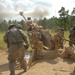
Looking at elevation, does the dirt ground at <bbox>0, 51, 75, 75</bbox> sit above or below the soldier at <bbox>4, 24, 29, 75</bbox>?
below

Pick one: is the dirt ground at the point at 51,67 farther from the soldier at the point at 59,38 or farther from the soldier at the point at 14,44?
the soldier at the point at 59,38

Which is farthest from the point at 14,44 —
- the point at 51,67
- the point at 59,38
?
the point at 59,38

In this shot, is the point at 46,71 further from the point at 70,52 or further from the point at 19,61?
the point at 70,52

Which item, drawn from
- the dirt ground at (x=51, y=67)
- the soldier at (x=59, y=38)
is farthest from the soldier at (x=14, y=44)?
the soldier at (x=59, y=38)

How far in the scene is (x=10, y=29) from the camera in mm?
9141

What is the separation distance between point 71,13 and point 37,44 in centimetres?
5946

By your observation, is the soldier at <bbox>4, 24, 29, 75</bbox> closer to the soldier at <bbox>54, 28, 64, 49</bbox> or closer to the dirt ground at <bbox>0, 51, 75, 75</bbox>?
the dirt ground at <bbox>0, 51, 75, 75</bbox>

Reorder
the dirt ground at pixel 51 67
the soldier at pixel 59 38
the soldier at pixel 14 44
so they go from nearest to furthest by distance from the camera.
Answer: the soldier at pixel 14 44 < the dirt ground at pixel 51 67 < the soldier at pixel 59 38

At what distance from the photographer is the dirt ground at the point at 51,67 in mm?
9516

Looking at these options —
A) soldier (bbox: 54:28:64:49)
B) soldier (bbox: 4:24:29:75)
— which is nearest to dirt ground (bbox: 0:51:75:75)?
soldier (bbox: 4:24:29:75)

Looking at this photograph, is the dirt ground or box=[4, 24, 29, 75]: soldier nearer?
box=[4, 24, 29, 75]: soldier

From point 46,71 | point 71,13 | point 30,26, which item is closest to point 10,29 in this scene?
point 46,71

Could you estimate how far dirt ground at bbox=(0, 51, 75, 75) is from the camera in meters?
9.52

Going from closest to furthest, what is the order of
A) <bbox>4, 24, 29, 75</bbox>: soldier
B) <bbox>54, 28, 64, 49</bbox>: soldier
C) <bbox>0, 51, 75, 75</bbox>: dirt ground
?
<bbox>4, 24, 29, 75</bbox>: soldier → <bbox>0, 51, 75, 75</bbox>: dirt ground → <bbox>54, 28, 64, 49</bbox>: soldier
